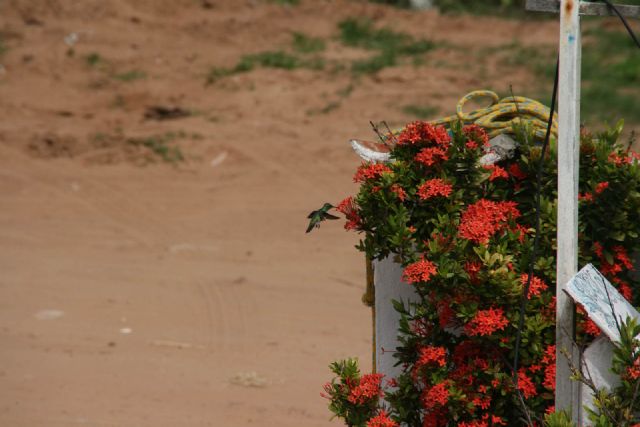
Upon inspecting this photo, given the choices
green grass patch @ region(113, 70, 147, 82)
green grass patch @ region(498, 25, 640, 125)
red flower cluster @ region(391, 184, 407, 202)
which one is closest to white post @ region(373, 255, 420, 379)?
red flower cluster @ region(391, 184, 407, 202)

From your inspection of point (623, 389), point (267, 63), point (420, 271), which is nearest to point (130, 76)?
point (267, 63)

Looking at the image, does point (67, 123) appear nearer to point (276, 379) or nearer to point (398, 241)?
point (276, 379)

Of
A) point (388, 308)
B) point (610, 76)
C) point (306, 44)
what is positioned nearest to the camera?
point (388, 308)

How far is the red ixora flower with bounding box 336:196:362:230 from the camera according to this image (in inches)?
139

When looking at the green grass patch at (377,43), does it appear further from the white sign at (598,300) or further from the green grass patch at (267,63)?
the white sign at (598,300)

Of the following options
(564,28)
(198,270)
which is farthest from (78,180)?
(564,28)

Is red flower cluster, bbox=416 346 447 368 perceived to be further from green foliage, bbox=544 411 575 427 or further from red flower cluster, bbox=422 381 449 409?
green foliage, bbox=544 411 575 427

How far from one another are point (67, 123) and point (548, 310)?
9314mm

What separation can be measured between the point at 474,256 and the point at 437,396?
513 millimetres

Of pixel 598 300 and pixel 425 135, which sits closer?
pixel 598 300

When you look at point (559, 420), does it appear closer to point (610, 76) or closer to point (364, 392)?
point (364, 392)

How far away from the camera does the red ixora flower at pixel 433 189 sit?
137 inches

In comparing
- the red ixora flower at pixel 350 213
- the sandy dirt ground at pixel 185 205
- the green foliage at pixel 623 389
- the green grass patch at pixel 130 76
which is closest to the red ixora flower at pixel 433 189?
the red ixora flower at pixel 350 213

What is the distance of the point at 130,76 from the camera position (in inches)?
508
